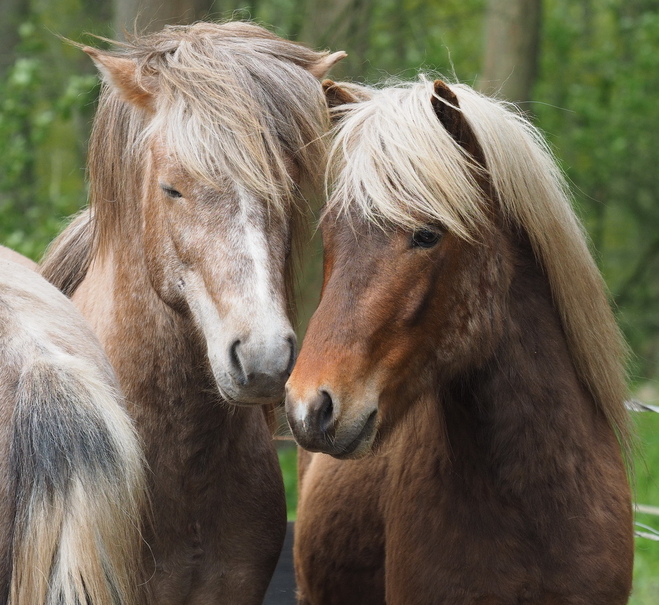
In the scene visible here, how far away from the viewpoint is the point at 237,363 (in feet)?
7.57

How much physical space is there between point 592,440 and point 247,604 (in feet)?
3.95

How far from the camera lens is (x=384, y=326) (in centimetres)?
237

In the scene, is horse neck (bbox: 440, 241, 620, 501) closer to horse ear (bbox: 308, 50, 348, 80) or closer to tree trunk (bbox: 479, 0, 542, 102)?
horse ear (bbox: 308, 50, 348, 80)

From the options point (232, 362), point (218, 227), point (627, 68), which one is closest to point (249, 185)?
point (218, 227)

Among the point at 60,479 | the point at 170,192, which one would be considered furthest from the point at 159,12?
the point at 60,479

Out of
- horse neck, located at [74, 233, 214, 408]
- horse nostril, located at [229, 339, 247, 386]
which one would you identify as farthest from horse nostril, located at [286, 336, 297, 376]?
horse neck, located at [74, 233, 214, 408]

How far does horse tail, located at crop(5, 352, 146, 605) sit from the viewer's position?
1861 millimetres

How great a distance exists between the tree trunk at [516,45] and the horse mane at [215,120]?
4432 mm

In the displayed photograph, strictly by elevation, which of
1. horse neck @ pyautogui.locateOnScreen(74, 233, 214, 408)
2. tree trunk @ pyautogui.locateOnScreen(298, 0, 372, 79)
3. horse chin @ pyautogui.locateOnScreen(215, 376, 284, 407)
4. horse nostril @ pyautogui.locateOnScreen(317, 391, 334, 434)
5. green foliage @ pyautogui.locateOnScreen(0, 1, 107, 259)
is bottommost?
green foliage @ pyautogui.locateOnScreen(0, 1, 107, 259)

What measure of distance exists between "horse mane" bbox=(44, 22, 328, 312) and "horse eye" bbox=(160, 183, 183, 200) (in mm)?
84

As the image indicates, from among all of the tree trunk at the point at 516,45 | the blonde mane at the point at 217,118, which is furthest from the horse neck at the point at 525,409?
the tree trunk at the point at 516,45

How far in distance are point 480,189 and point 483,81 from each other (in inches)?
150

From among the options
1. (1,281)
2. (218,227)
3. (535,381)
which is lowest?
(535,381)

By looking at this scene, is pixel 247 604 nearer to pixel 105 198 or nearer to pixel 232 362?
pixel 232 362
